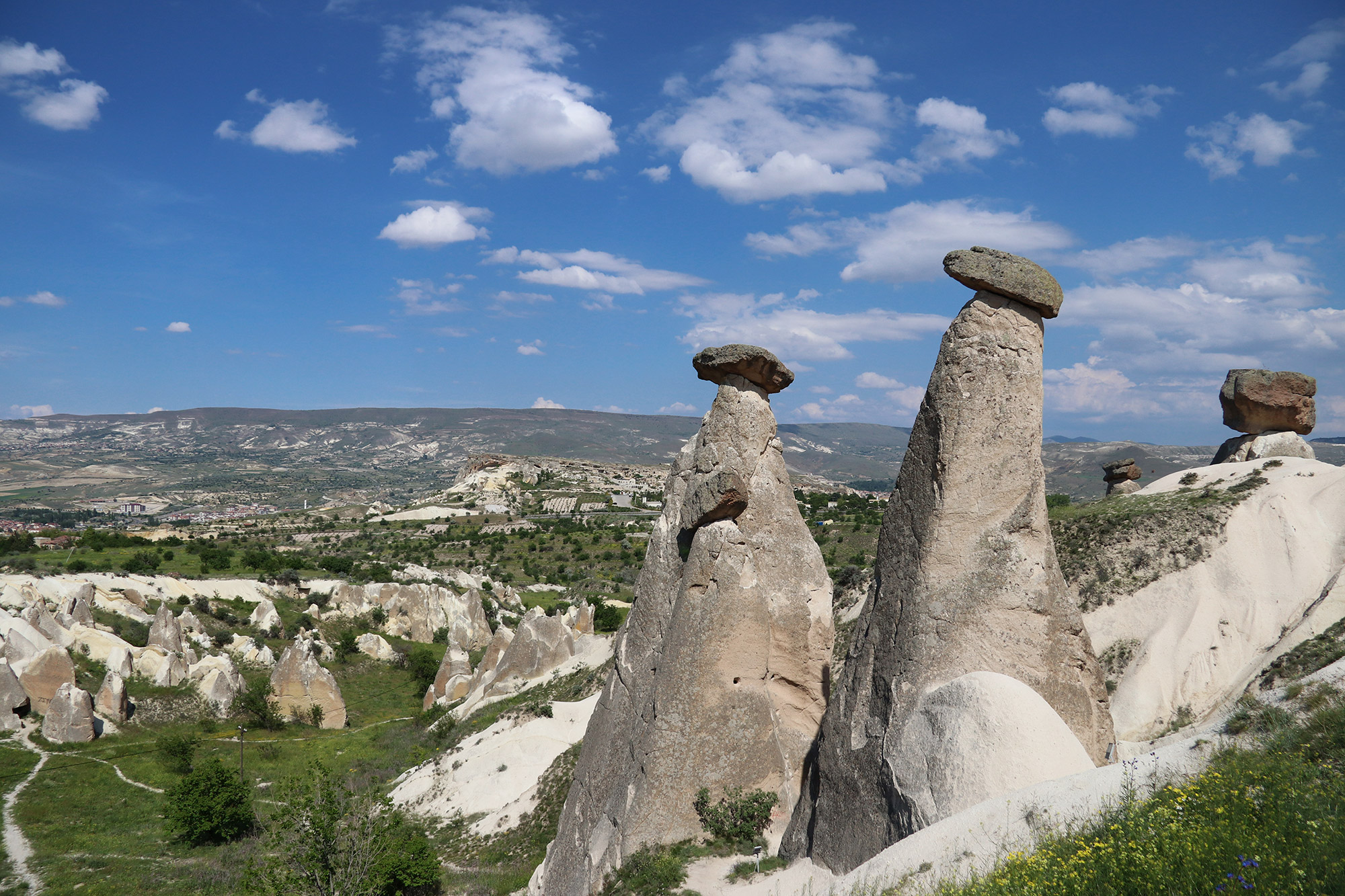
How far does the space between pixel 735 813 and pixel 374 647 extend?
4654 centimetres

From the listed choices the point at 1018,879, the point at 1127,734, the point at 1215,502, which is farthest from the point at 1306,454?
the point at 1018,879

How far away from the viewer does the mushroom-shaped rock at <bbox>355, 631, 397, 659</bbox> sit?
169ft

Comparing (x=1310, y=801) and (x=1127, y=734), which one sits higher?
(x=1310, y=801)

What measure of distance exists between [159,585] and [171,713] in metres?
18.2

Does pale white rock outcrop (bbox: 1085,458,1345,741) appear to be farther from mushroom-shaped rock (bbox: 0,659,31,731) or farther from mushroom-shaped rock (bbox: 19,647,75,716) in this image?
mushroom-shaped rock (bbox: 0,659,31,731)

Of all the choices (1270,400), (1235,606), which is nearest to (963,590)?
(1235,606)

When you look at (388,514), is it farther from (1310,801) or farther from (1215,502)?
(1310,801)

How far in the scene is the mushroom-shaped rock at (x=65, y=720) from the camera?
33.8 metres

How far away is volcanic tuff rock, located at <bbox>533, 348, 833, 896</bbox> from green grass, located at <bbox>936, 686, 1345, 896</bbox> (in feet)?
17.1

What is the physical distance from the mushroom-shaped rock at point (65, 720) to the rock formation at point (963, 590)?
123 feet

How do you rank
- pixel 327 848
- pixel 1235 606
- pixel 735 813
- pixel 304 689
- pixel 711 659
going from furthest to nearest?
pixel 304 689 < pixel 1235 606 < pixel 327 848 < pixel 711 659 < pixel 735 813

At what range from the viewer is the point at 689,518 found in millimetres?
12531

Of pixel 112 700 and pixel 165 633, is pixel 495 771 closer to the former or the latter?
pixel 112 700

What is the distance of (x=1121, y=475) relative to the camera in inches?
1335
